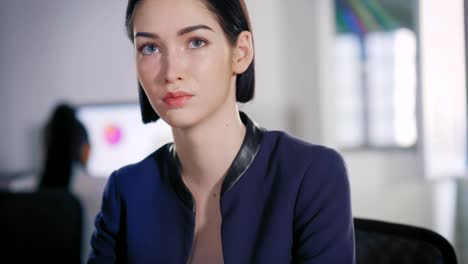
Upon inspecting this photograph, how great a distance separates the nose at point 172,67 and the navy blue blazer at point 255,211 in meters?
0.13

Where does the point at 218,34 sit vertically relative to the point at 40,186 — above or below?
above

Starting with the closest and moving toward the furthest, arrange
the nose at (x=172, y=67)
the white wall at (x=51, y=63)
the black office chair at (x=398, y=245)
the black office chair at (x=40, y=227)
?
the nose at (x=172, y=67) < the black office chair at (x=398, y=245) < the black office chair at (x=40, y=227) < the white wall at (x=51, y=63)

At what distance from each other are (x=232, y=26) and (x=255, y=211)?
0.69 ft

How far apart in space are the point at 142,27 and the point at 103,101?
1.78m

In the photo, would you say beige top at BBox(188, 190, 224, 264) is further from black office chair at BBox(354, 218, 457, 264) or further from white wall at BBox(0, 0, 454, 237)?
white wall at BBox(0, 0, 454, 237)

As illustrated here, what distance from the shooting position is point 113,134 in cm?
214

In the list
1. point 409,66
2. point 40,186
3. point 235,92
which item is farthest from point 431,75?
point 40,186

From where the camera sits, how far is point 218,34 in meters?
0.62

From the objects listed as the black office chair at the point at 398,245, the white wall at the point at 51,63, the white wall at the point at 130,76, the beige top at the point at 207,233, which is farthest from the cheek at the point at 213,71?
the white wall at the point at 51,63

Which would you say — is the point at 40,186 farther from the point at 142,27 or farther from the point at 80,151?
the point at 142,27

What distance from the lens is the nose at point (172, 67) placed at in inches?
23.4

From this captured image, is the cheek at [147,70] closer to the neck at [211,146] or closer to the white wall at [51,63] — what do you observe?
the neck at [211,146]

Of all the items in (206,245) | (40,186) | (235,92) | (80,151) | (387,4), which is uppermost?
(387,4)

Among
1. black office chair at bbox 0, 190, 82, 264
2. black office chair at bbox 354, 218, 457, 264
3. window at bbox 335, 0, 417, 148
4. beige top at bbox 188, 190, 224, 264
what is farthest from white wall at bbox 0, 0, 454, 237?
beige top at bbox 188, 190, 224, 264
